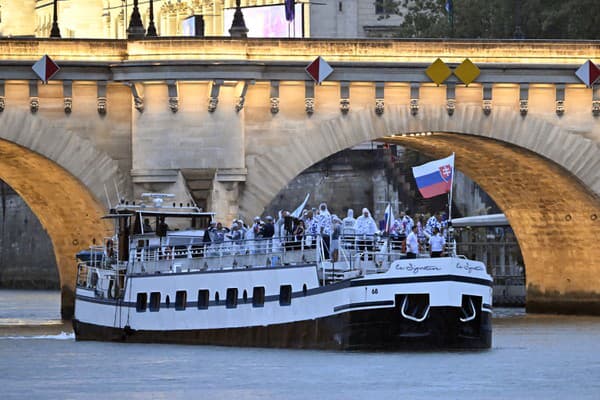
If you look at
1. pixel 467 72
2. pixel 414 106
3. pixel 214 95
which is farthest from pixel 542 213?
pixel 214 95

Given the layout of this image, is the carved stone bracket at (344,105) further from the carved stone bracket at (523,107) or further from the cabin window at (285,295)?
the cabin window at (285,295)

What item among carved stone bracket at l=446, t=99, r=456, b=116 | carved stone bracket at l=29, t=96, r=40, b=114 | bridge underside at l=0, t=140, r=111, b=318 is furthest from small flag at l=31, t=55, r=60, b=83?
carved stone bracket at l=446, t=99, r=456, b=116

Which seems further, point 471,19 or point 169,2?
point 169,2

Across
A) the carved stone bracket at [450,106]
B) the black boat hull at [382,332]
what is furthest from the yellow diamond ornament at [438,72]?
the black boat hull at [382,332]

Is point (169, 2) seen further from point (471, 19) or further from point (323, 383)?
point (323, 383)

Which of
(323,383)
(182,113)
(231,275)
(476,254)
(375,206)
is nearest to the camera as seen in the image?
(323,383)

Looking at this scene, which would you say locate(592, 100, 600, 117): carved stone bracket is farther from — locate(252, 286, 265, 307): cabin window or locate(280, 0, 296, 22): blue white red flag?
locate(252, 286, 265, 307): cabin window

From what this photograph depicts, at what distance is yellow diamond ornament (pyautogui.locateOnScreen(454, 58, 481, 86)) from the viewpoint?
6138cm

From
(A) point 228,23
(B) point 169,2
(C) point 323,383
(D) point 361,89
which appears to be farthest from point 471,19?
(C) point 323,383

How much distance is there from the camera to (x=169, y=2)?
380 ft

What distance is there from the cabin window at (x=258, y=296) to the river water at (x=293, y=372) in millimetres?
1077

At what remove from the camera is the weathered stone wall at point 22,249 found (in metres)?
112

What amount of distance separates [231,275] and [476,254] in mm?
32207

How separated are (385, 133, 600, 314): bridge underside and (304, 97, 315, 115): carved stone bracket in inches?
178
